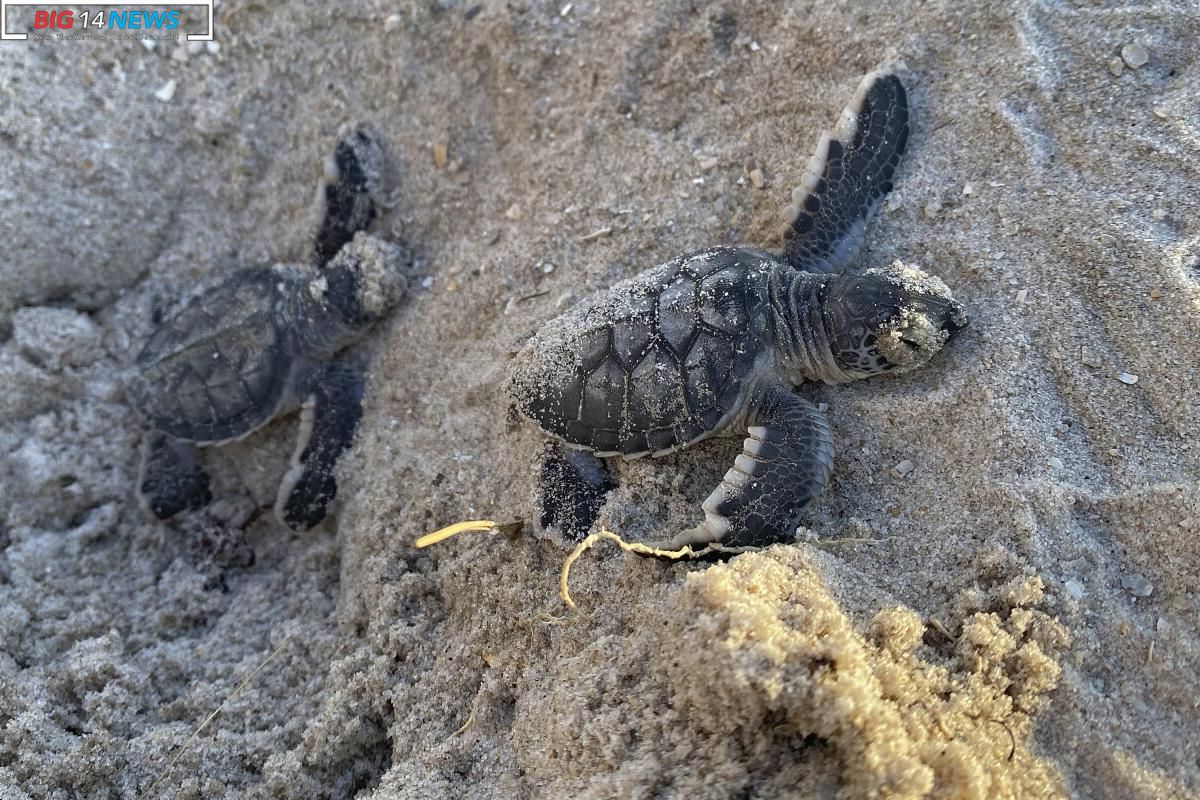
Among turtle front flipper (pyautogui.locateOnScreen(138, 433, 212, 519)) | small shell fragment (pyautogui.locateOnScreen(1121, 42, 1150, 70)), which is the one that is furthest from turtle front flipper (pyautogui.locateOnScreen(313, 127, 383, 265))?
small shell fragment (pyautogui.locateOnScreen(1121, 42, 1150, 70))

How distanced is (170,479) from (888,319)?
7.70ft

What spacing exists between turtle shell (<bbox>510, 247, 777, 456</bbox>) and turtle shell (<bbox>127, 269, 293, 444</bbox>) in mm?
1137

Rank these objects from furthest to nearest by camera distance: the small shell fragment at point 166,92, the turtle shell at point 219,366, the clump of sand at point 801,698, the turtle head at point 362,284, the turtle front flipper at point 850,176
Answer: the small shell fragment at point 166,92, the turtle shell at point 219,366, the turtle head at point 362,284, the turtle front flipper at point 850,176, the clump of sand at point 801,698

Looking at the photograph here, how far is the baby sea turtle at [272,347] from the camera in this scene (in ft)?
8.45

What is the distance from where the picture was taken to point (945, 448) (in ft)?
6.04

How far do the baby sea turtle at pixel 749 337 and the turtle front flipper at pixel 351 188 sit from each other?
95 cm

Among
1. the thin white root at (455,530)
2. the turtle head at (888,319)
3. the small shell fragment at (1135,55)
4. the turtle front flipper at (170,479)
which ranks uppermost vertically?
the small shell fragment at (1135,55)

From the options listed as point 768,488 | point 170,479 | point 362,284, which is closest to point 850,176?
point 768,488

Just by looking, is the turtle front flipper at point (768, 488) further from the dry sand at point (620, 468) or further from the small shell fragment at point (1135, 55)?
the small shell fragment at point (1135, 55)

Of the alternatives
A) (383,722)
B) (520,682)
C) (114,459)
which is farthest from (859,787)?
(114,459)

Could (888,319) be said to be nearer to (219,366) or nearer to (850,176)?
(850,176)

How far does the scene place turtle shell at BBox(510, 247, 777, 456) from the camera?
2.02 m

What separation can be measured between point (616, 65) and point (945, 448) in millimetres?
1584

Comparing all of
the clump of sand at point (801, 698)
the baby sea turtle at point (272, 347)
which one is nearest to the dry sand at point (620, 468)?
the clump of sand at point (801, 698)
